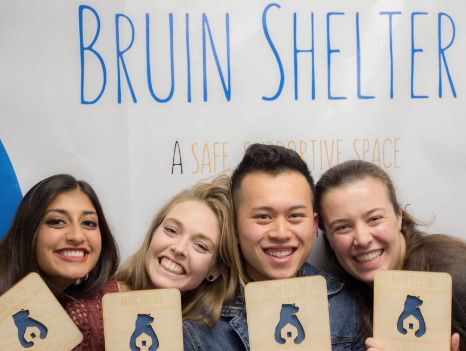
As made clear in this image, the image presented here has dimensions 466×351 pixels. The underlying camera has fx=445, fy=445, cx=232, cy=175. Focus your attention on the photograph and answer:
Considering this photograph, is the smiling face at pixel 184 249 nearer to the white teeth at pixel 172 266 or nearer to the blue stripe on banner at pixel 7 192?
the white teeth at pixel 172 266

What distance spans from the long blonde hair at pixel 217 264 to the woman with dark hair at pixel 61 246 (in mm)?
200

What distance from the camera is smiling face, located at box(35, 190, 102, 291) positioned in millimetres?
1707

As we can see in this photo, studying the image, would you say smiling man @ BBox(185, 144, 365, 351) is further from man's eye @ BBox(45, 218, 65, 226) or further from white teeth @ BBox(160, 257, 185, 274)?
man's eye @ BBox(45, 218, 65, 226)

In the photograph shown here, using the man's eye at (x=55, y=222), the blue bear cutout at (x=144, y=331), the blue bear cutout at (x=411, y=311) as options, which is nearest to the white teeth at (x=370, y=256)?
the blue bear cutout at (x=411, y=311)

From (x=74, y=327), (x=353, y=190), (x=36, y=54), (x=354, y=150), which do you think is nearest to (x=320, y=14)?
(x=354, y=150)

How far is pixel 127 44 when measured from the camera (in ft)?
6.84

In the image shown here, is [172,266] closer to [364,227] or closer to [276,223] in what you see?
[276,223]

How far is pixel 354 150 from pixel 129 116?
110 cm

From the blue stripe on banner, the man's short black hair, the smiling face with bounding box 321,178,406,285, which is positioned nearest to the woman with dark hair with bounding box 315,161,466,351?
the smiling face with bounding box 321,178,406,285

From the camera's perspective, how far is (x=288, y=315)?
5.23 feet

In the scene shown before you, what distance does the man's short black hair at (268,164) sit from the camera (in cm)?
187

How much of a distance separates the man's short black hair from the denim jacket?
0.48 m

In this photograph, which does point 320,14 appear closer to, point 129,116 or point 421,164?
point 421,164

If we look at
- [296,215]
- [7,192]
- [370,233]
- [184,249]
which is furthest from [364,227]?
[7,192]
